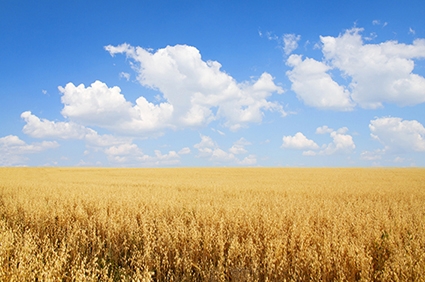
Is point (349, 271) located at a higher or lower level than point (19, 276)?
lower

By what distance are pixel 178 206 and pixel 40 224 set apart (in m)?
3.77

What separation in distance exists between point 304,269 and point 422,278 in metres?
1.46

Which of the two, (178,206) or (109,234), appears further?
(178,206)

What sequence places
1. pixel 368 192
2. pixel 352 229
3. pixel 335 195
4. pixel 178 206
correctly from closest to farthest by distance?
pixel 352 229 < pixel 178 206 < pixel 335 195 < pixel 368 192

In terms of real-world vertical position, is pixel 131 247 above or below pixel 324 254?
below

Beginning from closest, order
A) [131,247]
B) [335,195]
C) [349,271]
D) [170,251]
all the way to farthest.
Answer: [349,271] < [170,251] < [131,247] < [335,195]

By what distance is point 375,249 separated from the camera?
14.3 ft

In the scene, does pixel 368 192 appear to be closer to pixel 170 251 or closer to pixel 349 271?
pixel 349 271

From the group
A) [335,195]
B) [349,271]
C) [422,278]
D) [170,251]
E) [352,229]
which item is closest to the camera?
[422,278]

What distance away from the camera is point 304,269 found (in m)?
3.60

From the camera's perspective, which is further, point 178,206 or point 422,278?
point 178,206

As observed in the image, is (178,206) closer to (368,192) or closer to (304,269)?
(304,269)

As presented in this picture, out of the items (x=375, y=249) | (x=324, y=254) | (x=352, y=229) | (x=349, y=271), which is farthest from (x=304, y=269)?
(x=352, y=229)

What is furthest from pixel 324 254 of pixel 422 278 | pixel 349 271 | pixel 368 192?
pixel 368 192
